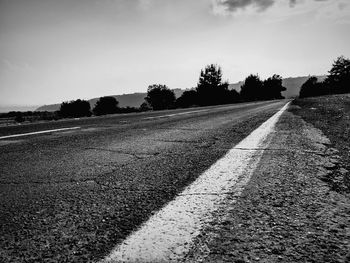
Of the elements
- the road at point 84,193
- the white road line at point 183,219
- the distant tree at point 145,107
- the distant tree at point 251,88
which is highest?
the distant tree at point 251,88

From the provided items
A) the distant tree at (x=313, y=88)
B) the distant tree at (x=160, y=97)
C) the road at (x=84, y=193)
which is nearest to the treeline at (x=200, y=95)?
the distant tree at (x=160, y=97)

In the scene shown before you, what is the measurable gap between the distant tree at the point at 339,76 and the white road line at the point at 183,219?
9069 cm

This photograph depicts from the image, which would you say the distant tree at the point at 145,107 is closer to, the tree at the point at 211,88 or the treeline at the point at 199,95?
the treeline at the point at 199,95

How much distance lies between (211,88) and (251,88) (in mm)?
27808

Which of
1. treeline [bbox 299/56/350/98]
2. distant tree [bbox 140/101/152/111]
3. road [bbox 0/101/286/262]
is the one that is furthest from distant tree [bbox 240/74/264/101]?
road [bbox 0/101/286/262]

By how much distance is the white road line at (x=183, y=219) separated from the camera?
0.95 metres

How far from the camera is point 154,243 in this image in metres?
1.01

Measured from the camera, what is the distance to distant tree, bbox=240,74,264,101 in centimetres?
→ 8569

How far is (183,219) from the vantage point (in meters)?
1.22

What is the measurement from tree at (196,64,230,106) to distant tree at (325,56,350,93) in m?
39.7

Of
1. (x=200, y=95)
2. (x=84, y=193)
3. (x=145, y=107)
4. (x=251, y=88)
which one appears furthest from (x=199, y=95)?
(x=84, y=193)

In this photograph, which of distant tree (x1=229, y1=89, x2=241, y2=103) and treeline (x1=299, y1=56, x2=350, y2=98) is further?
treeline (x1=299, y1=56, x2=350, y2=98)

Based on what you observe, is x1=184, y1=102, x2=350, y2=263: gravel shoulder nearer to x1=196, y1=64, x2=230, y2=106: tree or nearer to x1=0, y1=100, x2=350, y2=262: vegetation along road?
x1=0, y1=100, x2=350, y2=262: vegetation along road

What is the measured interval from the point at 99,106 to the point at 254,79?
5321 cm
